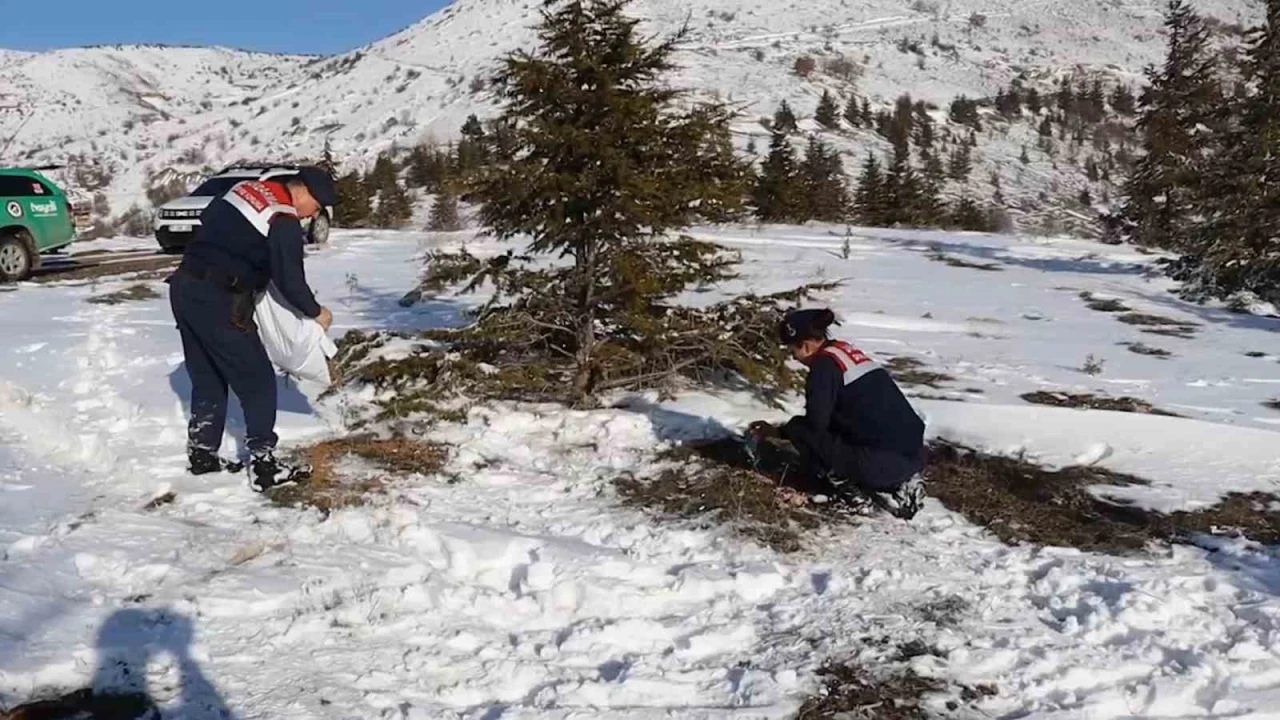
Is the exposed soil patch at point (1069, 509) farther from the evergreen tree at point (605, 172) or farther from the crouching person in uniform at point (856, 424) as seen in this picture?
the evergreen tree at point (605, 172)

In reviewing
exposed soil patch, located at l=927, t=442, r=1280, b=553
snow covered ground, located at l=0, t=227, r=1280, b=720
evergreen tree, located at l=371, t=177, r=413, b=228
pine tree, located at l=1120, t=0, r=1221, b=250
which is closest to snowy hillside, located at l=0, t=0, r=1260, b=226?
evergreen tree, located at l=371, t=177, r=413, b=228

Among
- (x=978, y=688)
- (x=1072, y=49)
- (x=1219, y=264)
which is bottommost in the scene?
(x=978, y=688)

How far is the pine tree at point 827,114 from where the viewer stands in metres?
53.7

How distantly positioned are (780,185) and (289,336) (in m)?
22.5

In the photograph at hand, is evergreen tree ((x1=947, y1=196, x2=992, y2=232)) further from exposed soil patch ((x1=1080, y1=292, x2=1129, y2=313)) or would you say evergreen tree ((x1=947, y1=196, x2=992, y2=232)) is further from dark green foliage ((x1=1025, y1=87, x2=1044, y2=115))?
dark green foliage ((x1=1025, y1=87, x2=1044, y2=115))

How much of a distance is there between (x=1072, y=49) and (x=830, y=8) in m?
18.2

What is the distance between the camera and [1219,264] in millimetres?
14648

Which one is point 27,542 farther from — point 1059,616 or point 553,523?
point 1059,616

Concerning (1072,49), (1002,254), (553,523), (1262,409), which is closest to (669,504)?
(553,523)

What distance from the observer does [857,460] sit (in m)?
5.28

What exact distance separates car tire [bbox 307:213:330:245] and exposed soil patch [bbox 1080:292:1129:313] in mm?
12738

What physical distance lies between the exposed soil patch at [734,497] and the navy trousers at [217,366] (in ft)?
6.70

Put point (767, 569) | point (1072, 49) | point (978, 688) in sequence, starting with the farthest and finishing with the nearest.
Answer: point (1072, 49) → point (767, 569) → point (978, 688)

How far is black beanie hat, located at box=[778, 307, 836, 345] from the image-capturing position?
5.36 meters
